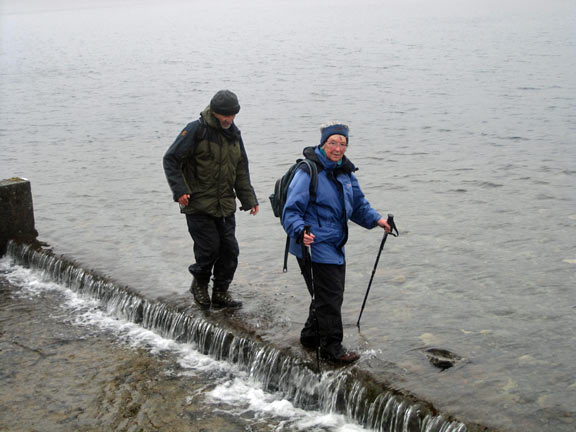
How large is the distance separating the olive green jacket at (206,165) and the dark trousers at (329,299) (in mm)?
1703

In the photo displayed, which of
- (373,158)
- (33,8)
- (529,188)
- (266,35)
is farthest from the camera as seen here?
(33,8)

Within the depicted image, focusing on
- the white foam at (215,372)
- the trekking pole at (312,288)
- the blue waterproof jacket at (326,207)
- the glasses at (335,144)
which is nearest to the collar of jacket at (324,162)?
the blue waterproof jacket at (326,207)

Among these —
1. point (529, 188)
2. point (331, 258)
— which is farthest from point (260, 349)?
point (529, 188)

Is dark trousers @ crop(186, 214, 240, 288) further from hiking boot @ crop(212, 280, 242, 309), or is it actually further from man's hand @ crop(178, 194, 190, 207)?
man's hand @ crop(178, 194, 190, 207)

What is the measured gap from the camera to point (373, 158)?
64.5ft

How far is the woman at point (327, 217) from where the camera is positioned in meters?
6.68

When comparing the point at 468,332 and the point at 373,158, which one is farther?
the point at 373,158

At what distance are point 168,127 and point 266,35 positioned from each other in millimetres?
45603

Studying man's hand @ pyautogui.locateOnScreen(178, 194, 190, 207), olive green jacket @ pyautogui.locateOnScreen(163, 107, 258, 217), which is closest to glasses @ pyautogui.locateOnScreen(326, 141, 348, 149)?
olive green jacket @ pyautogui.locateOnScreen(163, 107, 258, 217)

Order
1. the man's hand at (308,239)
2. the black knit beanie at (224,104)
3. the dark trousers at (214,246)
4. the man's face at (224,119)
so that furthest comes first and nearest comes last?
the dark trousers at (214,246) → the man's face at (224,119) → the black knit beanie at (224,104) → the man's hand at (308,239)

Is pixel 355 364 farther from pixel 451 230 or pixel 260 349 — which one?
pixel 451 230

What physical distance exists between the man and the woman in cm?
157

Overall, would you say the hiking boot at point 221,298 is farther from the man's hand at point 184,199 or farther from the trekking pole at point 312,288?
the trekking pole at point 312,288

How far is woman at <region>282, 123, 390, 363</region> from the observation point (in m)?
6.68
